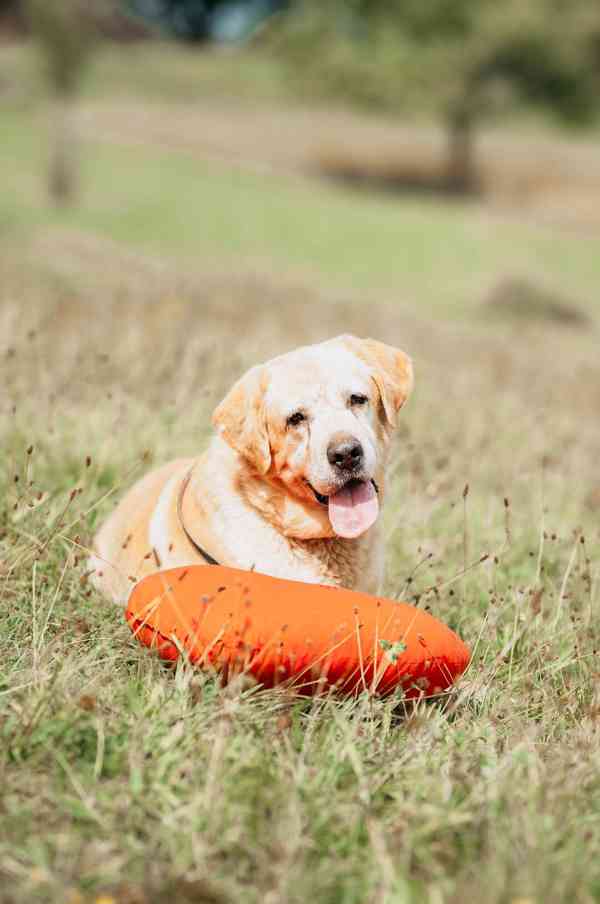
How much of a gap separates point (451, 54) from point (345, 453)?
1257 inches

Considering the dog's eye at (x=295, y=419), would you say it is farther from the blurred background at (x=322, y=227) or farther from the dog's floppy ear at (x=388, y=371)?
the blurred background at (x=322, y=227)

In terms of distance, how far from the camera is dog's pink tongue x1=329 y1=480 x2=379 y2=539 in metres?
3.19

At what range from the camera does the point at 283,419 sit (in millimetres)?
3176

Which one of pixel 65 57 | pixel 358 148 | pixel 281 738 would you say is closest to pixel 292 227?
pixel 65 57

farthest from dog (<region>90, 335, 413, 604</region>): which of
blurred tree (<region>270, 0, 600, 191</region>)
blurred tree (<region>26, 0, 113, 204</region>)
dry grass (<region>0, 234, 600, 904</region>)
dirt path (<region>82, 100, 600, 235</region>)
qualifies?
blurred tree (<region>270, 0, 600, 191</region>)

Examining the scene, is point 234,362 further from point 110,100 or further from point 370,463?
point 110,100

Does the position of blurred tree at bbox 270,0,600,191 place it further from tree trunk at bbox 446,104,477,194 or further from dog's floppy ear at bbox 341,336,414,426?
dog's floppy ear at bbox 341,336,414,426

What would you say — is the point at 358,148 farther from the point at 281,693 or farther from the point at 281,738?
the point at 281,738

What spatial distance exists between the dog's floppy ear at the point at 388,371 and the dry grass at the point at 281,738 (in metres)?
0.46

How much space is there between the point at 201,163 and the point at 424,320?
17.2 m

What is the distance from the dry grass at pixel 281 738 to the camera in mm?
2123

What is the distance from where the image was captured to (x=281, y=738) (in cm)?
262

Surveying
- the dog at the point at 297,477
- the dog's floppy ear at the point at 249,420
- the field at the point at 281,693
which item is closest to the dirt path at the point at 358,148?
the field at the point at 281,693

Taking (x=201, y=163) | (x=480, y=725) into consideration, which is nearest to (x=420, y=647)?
(x=480, y=725)
